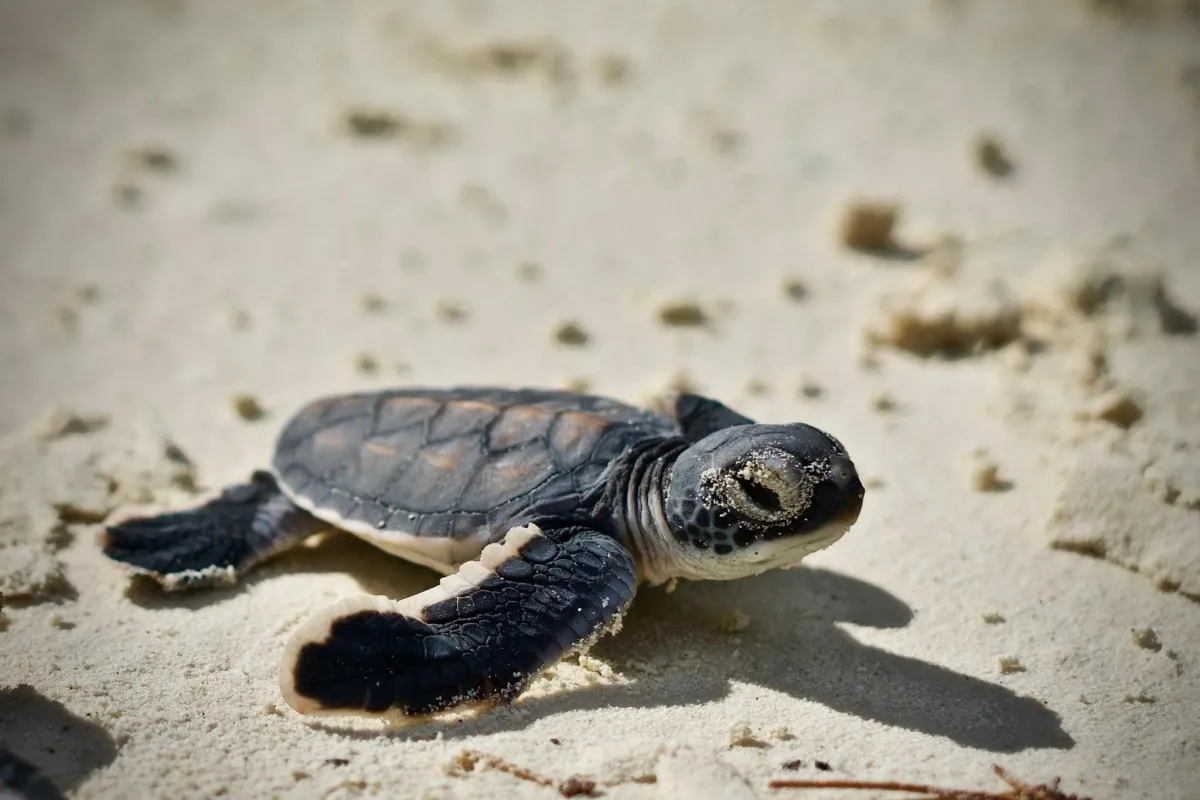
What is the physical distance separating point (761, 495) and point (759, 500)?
1 centimetres

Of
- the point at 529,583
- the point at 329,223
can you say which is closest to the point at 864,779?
the point at 529,583

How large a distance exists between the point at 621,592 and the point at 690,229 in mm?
3197

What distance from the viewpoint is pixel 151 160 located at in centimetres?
616

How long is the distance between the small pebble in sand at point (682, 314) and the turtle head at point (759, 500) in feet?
6.43

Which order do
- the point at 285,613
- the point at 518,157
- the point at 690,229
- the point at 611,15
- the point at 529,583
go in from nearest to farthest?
1. the point at 529,583
2. the point at 285,613
3. the point at 690,229
4. the point at 518,157
5. the point at 611,15

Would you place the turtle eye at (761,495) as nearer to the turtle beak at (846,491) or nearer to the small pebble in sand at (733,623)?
the turtle beak at (846,491)

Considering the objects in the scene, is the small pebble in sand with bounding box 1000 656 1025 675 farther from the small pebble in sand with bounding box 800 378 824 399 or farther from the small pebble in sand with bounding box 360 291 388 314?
the small pebble in sand with bounding box 360 291 388 314

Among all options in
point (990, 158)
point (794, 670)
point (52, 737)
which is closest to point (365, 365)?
point (52, 737)

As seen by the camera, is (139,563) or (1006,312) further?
(1006,312)

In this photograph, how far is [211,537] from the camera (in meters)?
3.12

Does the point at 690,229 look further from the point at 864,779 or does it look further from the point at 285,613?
the point at 864,779

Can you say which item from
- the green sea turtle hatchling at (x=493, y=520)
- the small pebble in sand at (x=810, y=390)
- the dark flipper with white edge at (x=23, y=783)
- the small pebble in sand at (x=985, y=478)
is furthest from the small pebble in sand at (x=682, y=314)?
the dark flipper with white edge at (x=23, y=783)

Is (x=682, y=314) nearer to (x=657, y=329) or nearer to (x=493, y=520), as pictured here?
(x=657, y=329)

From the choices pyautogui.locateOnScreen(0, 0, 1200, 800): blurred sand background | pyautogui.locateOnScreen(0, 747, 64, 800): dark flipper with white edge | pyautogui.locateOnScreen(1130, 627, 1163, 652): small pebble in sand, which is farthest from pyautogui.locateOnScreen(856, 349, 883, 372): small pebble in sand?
pyautogui.locateOnScreen(0, 747, 64, 800): dark flipper with white edge
